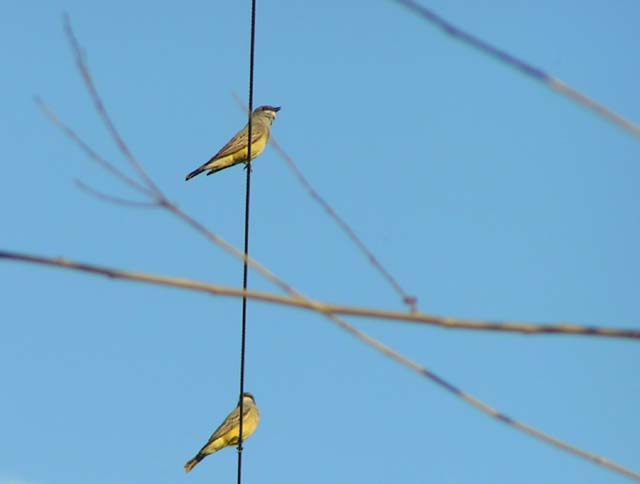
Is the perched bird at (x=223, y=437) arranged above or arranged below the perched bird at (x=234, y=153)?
below

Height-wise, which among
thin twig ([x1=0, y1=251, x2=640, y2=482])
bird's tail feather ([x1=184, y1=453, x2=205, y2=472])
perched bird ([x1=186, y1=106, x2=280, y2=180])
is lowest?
thin twig ([x1=0, y1=251, x2=640, y2=482])

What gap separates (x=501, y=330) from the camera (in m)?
1.13

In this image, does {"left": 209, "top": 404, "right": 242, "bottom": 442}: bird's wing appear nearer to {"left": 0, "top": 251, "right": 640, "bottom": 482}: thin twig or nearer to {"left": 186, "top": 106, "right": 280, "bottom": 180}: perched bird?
{"left": 186, "top": 106, "right": 280, "bottom": 180}: perched bird

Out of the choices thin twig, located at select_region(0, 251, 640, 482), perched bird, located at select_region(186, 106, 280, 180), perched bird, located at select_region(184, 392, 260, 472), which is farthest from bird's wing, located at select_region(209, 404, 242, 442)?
thin twig, located at select_region(0, 251, 640, 482)

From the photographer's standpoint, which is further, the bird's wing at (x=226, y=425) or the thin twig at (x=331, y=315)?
the bird's wing at (x=226, y=425)

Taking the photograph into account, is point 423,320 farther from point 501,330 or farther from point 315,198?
point 315,198

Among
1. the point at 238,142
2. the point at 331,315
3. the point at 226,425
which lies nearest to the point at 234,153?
the point at 238,142

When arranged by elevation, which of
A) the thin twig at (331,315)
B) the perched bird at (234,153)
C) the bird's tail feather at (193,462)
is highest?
the perched bird at (234,153)

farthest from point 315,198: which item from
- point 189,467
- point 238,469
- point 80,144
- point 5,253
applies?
point 189,467

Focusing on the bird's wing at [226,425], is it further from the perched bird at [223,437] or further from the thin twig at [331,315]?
the thin twig at [331,315]

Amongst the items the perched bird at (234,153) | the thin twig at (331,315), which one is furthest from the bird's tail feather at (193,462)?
the thin twig at (331,315)

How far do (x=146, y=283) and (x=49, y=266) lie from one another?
8cm

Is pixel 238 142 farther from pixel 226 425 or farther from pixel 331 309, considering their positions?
pixel 331 309

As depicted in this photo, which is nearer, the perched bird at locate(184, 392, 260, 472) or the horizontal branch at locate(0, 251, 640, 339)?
the horizontal branch at locate(0, 251, 640, 339)
